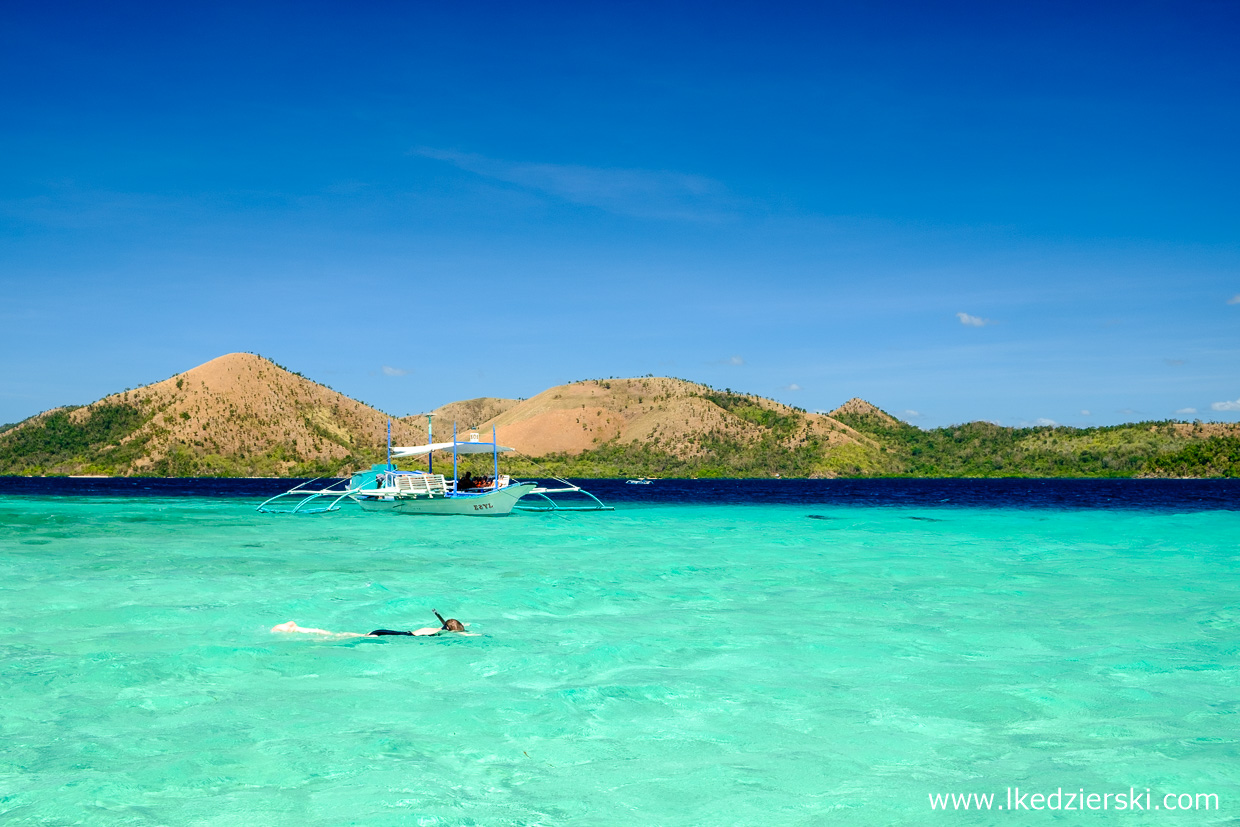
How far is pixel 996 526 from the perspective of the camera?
57125 mm

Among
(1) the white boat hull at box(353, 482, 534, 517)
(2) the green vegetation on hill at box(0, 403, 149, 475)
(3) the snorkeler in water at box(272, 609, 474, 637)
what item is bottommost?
(3) the snorkeler in water at box(272, 609, 474, 637)

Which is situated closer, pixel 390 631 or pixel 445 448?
pixel 390 631

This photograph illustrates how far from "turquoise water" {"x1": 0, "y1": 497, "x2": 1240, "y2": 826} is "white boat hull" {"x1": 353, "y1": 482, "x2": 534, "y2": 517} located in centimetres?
2863

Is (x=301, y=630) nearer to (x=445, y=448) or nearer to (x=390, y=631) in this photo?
(x=390, y=631)

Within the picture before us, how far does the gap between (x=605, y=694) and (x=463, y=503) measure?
4727cm

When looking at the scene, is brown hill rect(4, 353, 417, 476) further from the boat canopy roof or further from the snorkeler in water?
the snorkeler in water

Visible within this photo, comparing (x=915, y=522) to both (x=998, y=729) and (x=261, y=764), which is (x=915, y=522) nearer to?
(x=998, y=729)

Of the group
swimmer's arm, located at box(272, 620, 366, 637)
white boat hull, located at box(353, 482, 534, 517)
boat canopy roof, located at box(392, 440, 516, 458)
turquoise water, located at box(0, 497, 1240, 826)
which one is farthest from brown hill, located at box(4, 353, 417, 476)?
swimmer's arm, located at box(272, 620, 366, 637)

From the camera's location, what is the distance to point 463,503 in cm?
5997

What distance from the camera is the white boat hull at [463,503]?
196ft

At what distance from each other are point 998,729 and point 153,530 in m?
45.9

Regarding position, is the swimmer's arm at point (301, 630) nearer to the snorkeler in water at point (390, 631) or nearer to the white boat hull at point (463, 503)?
the snorkeler in water at point (390, 631)

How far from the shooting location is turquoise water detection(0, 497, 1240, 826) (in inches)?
377

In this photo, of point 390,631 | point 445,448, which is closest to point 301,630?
point 390,631
